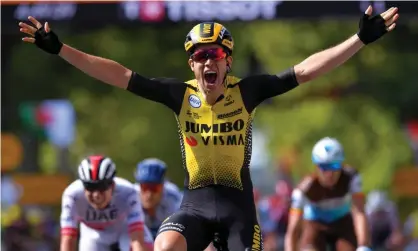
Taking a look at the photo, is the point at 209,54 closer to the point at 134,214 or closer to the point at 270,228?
the point at 134,214

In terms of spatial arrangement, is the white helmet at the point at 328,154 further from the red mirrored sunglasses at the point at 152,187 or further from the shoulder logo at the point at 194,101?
the shoulder logo at the point at 194,101

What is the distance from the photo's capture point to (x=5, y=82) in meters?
22.5

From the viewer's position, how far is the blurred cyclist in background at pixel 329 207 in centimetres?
1242

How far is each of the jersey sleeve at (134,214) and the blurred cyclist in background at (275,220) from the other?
713 cm

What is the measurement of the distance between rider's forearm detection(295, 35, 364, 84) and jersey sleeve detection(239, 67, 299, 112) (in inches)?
2.8

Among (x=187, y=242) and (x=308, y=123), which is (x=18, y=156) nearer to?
(x=308, y=123)

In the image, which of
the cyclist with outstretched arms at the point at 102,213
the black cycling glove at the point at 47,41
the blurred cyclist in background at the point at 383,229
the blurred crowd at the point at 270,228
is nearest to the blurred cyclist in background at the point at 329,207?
the cyclist with outstretched arms at the point at 102,213

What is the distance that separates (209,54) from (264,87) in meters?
0.52

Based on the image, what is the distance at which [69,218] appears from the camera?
36.1ft

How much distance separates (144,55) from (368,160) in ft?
19.9

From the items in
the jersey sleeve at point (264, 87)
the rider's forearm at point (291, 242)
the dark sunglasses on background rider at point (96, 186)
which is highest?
the jersey sleeve at point (264, 87)

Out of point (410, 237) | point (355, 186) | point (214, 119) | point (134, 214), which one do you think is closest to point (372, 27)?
point (214, 119)

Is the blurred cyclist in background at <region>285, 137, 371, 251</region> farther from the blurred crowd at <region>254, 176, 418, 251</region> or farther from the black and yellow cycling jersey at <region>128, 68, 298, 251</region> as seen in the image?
the blurred crowd at <region>254, 176, 418, 251</region>

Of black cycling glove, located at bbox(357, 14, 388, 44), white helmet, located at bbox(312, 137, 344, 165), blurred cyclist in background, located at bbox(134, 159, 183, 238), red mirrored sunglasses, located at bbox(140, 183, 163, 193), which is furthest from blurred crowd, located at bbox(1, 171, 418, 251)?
black cycling glove, located at bbox(357, 14, 388, 44)
